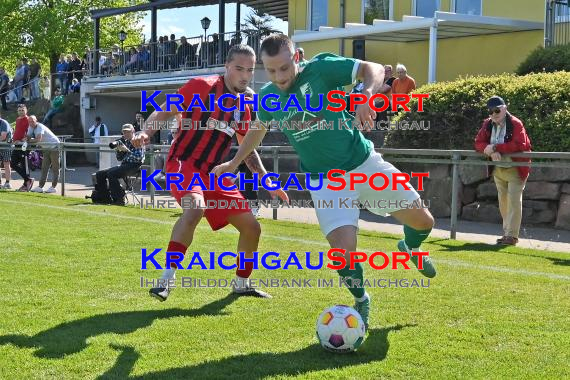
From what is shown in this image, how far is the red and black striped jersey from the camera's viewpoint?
21.6 feet

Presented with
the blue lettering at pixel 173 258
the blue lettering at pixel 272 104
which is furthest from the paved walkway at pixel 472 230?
the blue lettering at pixel 272 104

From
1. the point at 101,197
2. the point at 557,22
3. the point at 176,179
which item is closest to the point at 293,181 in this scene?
the point at 101,197

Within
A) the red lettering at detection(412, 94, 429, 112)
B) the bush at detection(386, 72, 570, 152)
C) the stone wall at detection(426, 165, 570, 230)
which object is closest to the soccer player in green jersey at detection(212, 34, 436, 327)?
the stone wall at detection(426, 165, 570, 230)

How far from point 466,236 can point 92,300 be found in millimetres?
6410

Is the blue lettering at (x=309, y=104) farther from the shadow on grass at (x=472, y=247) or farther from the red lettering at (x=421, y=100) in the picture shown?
the red lettering at (x=421, y=100)

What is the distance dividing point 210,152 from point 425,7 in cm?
1693

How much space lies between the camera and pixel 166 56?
28.8 metres

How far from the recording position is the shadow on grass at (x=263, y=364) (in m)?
4.55

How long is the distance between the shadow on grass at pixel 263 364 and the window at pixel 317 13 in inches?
845

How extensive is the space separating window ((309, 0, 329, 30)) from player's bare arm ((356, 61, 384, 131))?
20656 millimetres

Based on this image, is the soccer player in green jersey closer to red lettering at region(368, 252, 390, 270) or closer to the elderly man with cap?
red lettering at region(368, 252, 390, 270)

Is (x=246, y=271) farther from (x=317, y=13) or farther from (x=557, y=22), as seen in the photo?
(x=317, y=13)

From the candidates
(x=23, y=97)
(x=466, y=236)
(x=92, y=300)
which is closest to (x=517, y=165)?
(x=466, y=236)

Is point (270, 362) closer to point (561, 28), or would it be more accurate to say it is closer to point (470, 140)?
point (470, 140)
